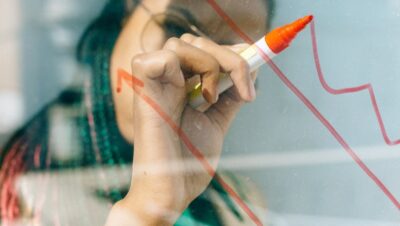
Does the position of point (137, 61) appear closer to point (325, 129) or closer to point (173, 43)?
point (173, 43)

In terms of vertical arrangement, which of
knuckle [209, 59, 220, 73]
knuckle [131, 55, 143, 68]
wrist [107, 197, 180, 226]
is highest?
knuckle [131, 55, 143, 68]

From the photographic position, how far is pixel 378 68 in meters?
0.35

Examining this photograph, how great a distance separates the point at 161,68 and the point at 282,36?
0.24ft

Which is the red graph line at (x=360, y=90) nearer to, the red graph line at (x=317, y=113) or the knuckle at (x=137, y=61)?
the red graph line at (x=317, y=113)

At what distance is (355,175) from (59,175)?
190mm

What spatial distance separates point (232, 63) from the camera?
30 cm

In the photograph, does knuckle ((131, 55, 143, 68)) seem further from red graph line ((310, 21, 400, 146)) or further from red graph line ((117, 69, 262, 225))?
red graph line ((310, 21, 400, 146))

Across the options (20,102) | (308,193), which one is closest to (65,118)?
(20,102)

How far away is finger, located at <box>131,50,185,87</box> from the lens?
0.97 ft

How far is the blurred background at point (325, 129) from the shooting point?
1.09ft

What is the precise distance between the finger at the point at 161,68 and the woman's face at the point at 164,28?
0.01 metres

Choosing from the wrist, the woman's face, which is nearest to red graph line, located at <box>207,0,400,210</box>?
the woman's face

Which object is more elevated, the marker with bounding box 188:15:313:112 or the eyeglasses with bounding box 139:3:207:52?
the eyeglasses with bounding box 139:3:207:52

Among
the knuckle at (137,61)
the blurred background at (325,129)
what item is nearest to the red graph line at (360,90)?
the blurred background at (325,129)
